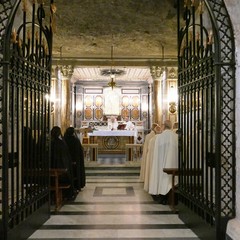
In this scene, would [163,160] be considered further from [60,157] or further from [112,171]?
[112,171]

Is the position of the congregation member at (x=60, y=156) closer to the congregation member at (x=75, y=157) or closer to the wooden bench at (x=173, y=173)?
the congregation member at (x=75, y=157)

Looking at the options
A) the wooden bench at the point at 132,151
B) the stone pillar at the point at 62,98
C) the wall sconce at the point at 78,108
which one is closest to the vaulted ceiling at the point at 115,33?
the stone pillar at the point at 62,98

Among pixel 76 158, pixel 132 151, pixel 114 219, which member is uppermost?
pixel 76 158

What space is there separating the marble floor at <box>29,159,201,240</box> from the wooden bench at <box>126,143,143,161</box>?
11.7 ft

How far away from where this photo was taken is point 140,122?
20.3m

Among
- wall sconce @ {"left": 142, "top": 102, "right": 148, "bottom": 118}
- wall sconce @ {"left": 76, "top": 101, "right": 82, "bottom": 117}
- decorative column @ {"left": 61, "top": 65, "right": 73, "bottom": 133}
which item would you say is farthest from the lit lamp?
wall sconce @ {"left": 76, "top": 101, "right": 82, "bottom": 117}

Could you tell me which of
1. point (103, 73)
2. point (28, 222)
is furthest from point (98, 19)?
point (103, 73)

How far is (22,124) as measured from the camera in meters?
5.02

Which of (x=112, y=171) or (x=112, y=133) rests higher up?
(x=112, y=133)

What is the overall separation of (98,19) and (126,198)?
4372 mm

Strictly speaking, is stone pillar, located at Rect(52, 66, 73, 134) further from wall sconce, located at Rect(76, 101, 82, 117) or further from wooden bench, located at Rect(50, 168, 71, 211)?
wooden bench, located at Rect(50, 168, 71, 211)

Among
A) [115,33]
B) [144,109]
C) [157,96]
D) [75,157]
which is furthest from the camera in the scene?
[144,109]

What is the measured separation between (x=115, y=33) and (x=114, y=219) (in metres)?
6.01

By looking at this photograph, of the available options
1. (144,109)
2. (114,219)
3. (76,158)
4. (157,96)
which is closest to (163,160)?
(114,219)
